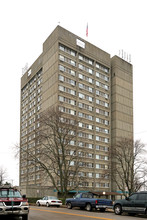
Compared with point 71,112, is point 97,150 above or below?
below

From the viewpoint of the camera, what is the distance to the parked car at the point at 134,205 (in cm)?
1994

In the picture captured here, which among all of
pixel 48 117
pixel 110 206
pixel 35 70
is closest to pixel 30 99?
pixel 35 70

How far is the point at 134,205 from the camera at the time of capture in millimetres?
20453

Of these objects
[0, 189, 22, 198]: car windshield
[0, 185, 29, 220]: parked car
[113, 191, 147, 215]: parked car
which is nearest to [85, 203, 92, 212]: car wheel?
[113, 191, 147, 215]: parked car

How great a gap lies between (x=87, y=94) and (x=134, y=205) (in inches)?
2369

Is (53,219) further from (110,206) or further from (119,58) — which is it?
(119,58)

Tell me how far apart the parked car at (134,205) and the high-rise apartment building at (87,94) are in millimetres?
46366

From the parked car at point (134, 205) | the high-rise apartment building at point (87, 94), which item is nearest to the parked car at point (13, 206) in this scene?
the parked car at point (134, 205)

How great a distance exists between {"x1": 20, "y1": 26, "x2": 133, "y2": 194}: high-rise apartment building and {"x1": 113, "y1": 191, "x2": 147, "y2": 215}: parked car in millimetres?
46366

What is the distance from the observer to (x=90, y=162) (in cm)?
7644

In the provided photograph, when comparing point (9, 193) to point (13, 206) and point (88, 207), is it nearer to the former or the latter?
point (13, 206)

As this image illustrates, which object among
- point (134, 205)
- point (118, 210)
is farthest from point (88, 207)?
point (134, 205)

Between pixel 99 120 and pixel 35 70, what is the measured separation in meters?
24.1

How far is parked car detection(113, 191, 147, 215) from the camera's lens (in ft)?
65.4
